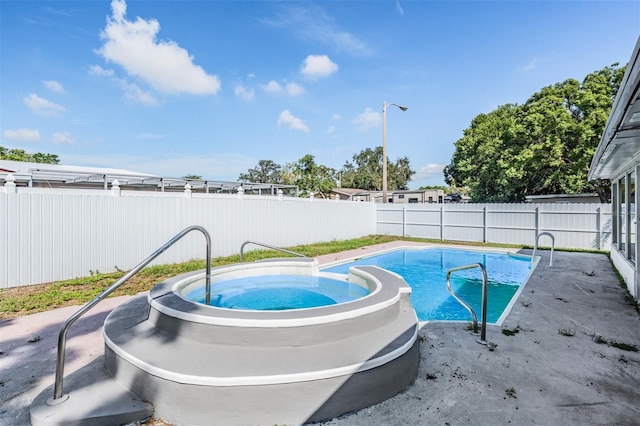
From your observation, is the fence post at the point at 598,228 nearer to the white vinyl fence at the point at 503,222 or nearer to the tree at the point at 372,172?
the white vinyl fence at the point at 503,222

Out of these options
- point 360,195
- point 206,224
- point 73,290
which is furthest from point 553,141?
point 360,195

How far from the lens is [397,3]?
10.4 meters

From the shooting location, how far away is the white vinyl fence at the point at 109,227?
6.16 meters

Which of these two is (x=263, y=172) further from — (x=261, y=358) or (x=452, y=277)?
(x=261, y=358)

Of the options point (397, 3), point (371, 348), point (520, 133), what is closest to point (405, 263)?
point (371, 348)

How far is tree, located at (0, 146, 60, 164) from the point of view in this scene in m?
26.1

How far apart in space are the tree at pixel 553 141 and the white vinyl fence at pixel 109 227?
13.4 meters

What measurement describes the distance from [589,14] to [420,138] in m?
14.6

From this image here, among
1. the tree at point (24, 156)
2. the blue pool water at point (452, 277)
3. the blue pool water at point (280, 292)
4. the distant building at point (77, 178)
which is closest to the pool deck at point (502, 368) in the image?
the blue pool water at point (452, 277)

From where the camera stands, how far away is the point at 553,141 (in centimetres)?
1504

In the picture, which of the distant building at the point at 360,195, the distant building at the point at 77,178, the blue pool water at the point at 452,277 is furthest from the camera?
the distant building at the point at 360,195

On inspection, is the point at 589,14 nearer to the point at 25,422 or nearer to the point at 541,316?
the point at 541,316

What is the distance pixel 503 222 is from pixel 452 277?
6.57 meters

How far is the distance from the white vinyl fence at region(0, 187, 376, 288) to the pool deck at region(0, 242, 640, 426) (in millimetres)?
2311
